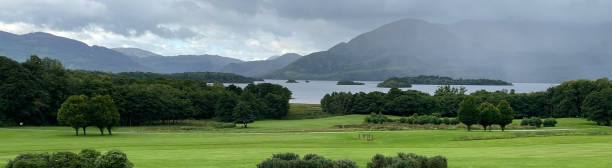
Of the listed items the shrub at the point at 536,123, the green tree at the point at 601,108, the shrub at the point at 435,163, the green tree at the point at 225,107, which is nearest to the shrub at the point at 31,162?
the shrub at the point at 435,163

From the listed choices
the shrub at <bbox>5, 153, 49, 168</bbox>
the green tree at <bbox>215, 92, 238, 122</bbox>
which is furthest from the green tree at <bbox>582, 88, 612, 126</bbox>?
the shrub at <bbox>5, 153, 49, 168</bbox>

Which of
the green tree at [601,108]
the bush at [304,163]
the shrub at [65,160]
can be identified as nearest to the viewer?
the shrub at [65,160]

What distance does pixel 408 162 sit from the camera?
744 inches

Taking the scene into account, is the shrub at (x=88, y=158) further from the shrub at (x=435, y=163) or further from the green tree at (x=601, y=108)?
the green tree at (x=601, y=108)

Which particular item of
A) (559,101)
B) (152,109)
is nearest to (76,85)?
(152,109)

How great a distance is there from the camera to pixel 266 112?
351 ft

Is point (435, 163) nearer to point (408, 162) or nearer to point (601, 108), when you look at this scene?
point (408, 162)

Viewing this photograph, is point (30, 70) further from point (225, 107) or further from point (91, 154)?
point (91, 154)

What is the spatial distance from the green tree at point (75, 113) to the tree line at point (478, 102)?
2547 inches

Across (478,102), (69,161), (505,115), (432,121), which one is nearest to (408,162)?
(69,161)

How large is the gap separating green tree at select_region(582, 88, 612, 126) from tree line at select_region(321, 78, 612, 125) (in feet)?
48.1

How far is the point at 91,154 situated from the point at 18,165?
2.57 m

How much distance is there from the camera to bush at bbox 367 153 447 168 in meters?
18.8

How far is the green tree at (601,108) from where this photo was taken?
69.9 meters
